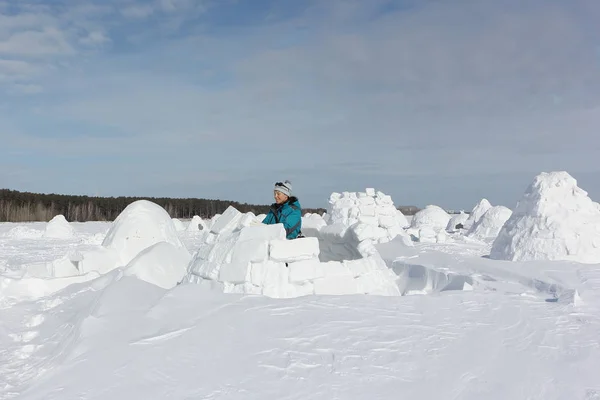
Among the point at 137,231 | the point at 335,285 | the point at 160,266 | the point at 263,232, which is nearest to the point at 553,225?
the point at 335,285

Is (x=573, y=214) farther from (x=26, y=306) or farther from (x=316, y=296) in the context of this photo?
(x=26, y=306)

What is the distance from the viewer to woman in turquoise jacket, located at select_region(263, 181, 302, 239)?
674 centimetres

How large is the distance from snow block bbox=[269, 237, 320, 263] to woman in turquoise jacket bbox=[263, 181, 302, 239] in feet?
2.05

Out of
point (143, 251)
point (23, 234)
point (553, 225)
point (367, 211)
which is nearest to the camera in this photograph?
point (143, 251)

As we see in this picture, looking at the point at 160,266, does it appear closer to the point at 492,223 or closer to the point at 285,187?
the point at 285,187

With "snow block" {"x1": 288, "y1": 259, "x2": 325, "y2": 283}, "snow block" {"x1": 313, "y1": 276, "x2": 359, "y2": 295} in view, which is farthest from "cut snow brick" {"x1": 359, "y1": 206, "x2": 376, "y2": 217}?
"snow block" {"x1": 288, "y1": 259, "x2": 325, "y2": 283}

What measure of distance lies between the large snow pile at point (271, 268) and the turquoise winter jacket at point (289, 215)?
22.4 inches

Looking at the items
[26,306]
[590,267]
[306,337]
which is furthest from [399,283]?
[26,306]

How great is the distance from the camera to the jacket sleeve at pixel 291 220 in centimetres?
679

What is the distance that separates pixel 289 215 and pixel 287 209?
8 centimetres

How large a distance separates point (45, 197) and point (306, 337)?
146ft

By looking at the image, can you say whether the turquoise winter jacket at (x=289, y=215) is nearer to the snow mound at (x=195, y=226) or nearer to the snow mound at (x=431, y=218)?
the snow mound at (x=431, y=218)

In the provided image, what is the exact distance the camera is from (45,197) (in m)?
44.0

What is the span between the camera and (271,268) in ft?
19.6
